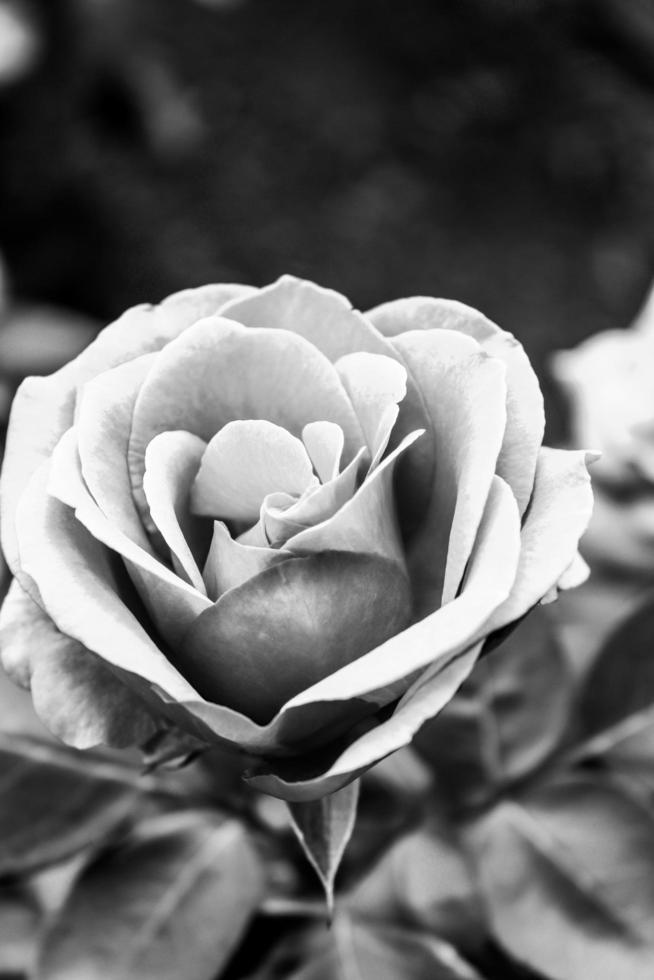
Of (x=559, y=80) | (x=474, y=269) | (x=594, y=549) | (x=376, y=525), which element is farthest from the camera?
(x=559, y=80)

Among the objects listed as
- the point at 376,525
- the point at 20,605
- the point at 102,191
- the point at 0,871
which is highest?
the point at 376,525

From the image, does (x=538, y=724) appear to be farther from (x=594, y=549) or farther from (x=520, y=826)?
(x=594, y=549)

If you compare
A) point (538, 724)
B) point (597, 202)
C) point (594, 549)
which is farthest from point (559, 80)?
point (538, 724)

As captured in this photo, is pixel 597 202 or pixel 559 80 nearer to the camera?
pixel 597 202

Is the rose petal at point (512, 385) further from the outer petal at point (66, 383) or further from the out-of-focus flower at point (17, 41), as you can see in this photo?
the out-of-focus flower at point (17, 41)

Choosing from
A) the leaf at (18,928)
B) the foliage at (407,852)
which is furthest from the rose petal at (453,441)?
the leaf at (18,928)

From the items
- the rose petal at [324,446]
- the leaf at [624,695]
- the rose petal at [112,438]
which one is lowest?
the leaf at [624,695]
